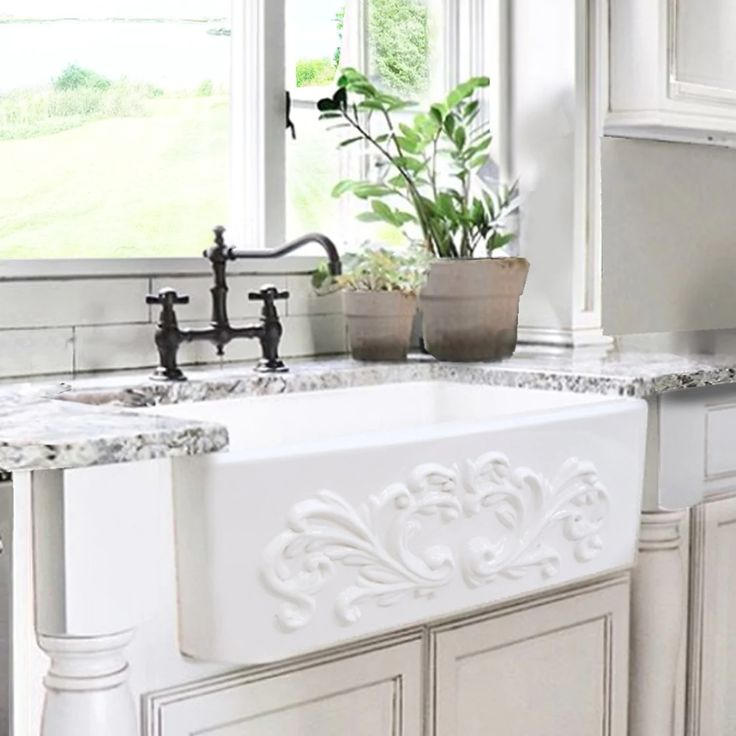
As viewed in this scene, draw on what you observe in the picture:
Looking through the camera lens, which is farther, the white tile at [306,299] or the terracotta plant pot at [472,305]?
the white tile at [306,299]

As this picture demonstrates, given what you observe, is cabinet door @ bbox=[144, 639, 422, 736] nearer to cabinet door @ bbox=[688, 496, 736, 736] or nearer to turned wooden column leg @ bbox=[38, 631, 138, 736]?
turned wooden column leg @ bbox=[38, 631, 138, 736]

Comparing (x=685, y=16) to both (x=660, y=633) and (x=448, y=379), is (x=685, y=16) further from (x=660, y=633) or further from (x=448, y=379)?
(x=660, y=633)

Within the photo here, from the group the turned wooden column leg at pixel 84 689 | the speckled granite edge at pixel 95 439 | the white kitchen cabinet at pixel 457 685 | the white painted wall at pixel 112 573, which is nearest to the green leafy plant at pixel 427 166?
the white kitchen cabinet at pixel 457 685

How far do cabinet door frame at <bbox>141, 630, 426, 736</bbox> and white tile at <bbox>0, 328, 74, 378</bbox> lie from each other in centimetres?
78

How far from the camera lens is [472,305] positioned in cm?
242

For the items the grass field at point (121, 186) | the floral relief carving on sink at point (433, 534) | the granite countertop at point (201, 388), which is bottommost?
the floral relief carving on sink at point (433, 534)

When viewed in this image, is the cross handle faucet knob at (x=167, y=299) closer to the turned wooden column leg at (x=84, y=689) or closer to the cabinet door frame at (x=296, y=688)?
the cabinet door frame at (x=296, y=688)

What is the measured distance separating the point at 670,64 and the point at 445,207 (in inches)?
21.3

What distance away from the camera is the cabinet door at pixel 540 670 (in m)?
1.79

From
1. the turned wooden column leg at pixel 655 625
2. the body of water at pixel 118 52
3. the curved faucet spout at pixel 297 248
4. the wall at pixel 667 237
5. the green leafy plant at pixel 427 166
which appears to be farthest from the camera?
the wall at pixel 667 237

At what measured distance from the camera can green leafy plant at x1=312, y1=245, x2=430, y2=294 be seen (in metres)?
2.41

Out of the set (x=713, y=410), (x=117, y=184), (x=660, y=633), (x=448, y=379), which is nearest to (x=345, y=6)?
(x=117, y=184)

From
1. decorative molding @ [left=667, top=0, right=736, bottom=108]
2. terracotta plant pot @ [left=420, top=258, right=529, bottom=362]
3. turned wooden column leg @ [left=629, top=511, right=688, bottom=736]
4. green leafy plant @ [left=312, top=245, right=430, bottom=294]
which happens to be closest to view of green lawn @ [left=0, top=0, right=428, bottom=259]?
green leafy plant @ [left=312, top=245, right=430, bottom=294]

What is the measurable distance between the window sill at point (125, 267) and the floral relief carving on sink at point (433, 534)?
0.86 metres
